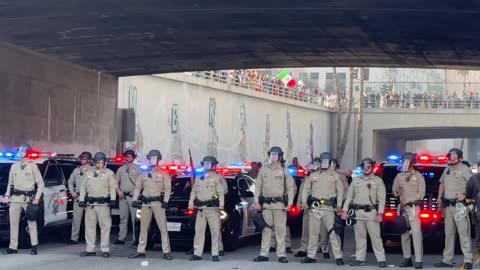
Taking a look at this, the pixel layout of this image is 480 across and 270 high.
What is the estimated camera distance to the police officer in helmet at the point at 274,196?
51.8 feet

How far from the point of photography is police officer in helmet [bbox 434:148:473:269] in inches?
595

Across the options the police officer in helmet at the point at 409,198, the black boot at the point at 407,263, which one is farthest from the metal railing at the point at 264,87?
the black boot at the point at 407,263

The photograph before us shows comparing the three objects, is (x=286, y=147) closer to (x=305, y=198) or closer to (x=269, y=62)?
(x=269, y=62)

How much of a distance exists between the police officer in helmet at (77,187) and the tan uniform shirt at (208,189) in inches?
126

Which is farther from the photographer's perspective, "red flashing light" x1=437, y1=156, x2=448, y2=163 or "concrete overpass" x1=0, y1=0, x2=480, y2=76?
"concrete overpass" x1=0, y1=0, x2=480, y2=76

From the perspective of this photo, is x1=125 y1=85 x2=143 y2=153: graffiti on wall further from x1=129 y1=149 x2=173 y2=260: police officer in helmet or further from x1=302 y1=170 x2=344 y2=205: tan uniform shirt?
x1=302 y1=170 x2=344 y2=205: tan uniform shirt

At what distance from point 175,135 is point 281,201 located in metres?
21.2

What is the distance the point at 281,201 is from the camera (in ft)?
51.8

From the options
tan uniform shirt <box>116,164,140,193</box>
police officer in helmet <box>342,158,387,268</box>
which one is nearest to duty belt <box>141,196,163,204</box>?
tan uniform shirt <box>116,164,140,193</box>

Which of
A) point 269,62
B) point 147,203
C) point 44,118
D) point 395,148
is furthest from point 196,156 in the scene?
point 395,148

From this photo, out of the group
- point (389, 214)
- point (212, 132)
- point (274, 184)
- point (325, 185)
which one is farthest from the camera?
point (212, 132)

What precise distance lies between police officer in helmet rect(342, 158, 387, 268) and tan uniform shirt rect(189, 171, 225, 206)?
2.20m

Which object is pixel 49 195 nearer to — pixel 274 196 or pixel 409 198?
pixel 274 196

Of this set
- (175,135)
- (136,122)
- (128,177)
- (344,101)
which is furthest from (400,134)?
(128,177)
